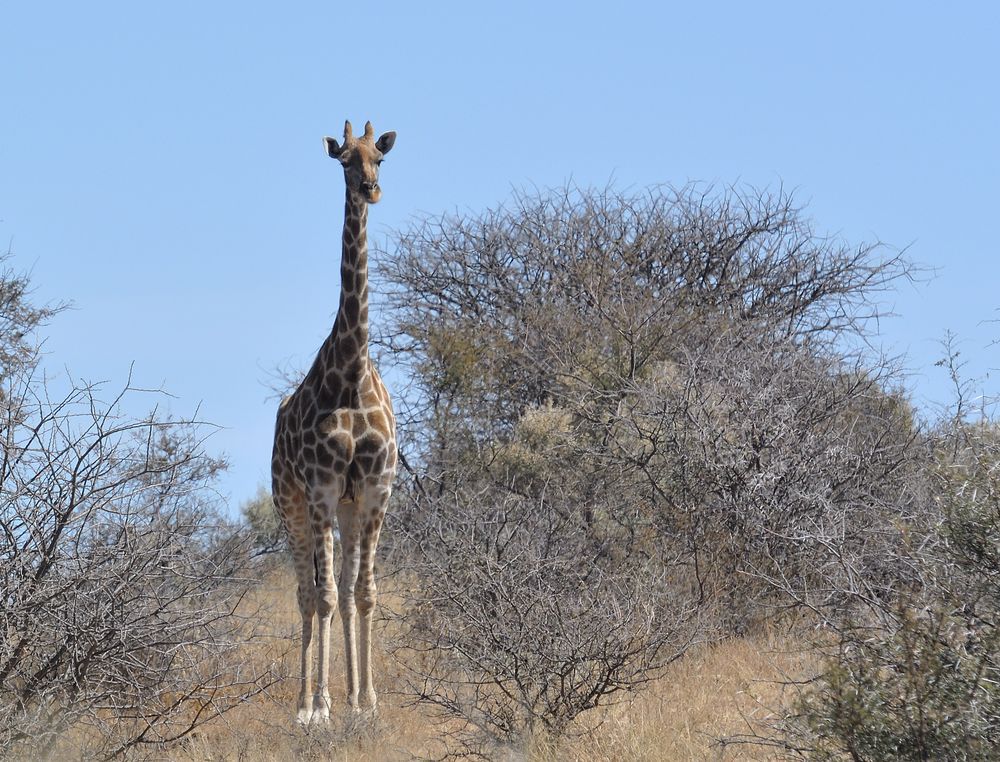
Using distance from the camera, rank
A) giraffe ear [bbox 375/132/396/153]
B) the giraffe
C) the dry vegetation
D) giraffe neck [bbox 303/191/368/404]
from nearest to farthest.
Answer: the dry vegetation
the giraffe
giraffe neck [bbox 303/191/368/404]
giraffe ear [bbox 375/132/396/153]

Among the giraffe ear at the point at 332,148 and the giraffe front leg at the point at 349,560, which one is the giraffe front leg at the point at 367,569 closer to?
the giraffe front leg at the point at 349,560

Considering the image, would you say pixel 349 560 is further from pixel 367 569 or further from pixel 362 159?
pixel 362 159

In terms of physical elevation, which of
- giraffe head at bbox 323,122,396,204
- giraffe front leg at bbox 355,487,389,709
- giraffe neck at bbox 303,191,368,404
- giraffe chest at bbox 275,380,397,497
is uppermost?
giraffe head at bbox 323,122,396,204

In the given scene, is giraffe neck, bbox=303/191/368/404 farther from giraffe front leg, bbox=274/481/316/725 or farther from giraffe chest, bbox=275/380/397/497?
giraffe front leg, bbox=274/481/316/725

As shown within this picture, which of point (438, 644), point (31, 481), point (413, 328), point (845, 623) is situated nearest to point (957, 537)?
point (845, 623)

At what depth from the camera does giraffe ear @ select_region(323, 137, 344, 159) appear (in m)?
8.98

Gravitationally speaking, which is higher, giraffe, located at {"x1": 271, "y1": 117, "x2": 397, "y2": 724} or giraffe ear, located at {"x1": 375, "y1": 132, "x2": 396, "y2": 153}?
giraffe ear, located at {"x1": 375, "y1": 132, "x2": 396, "y2": 153}

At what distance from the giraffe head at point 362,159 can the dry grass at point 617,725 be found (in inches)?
112

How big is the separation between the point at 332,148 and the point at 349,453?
188 cm

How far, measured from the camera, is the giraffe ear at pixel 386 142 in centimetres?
902

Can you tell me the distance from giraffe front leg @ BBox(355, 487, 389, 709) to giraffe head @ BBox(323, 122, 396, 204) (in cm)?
176

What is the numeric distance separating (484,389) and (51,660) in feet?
26.5

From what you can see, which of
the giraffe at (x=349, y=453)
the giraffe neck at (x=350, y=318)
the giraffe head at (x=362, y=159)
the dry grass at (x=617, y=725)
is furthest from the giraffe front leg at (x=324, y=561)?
the giraffe head at (x=362, y=159)

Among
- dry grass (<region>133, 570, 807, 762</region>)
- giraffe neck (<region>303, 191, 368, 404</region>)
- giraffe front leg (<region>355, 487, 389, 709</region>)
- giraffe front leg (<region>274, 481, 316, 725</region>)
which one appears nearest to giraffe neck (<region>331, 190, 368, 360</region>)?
giraffe neck (<region>303, 191, 368, 404</region>)
